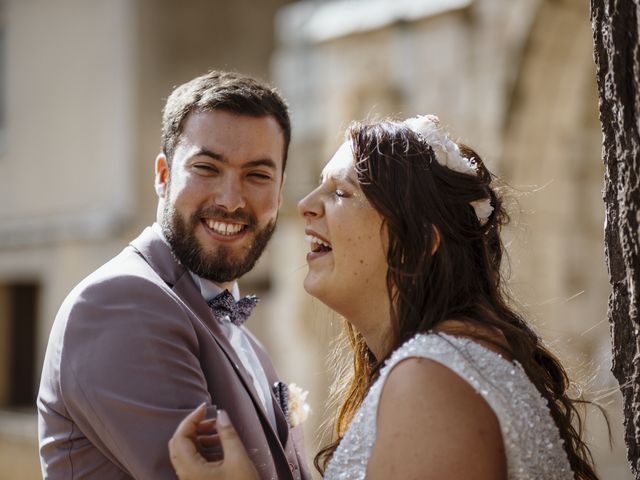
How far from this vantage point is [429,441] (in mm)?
1724

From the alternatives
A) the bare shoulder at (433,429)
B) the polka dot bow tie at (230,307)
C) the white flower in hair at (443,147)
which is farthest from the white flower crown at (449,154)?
the polka dot bow tie at (230,307)

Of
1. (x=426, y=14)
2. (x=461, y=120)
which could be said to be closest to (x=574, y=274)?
(x=461, y=120)

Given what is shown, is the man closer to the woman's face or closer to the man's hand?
the man's hand

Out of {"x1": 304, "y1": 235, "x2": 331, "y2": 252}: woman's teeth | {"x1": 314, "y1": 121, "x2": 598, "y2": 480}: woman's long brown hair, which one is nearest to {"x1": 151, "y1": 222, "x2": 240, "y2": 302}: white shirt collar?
{"x1": 304, "y1": 235, "x2": 331, "y2": 252}: woman's teeth

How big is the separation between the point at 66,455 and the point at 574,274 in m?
5.90

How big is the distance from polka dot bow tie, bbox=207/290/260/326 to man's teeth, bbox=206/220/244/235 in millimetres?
178

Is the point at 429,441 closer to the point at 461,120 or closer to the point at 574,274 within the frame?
the point at 461,120

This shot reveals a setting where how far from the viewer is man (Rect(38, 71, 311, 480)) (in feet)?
6.53

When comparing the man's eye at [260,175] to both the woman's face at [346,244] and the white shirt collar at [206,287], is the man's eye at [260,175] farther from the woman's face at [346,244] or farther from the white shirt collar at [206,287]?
the woman's face at [346,244]

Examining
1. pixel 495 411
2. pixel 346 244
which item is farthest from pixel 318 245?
pixel 495 411

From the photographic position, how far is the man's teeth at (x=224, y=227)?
8.62ft

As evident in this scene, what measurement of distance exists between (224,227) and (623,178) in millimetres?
1177

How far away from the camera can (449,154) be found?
220 centimetres

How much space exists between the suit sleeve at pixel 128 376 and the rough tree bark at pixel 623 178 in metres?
0.96
